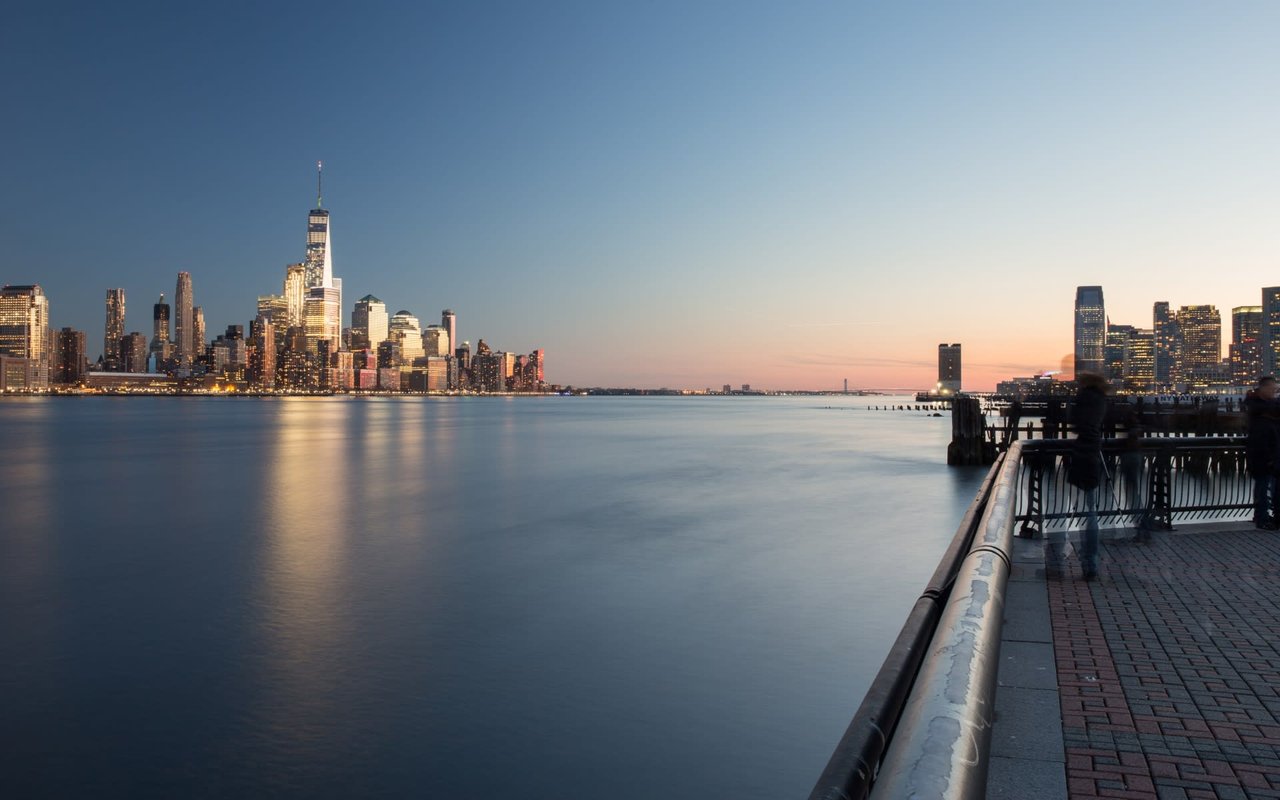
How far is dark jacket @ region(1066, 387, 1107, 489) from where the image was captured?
1081 cm

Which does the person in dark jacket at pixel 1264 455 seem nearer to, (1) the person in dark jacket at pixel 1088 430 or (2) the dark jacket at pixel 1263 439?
(2) the dark jacket at pixel 1263 439

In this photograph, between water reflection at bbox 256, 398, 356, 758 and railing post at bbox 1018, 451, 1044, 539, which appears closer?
water reflection at bbox 256, 398, 356, 758

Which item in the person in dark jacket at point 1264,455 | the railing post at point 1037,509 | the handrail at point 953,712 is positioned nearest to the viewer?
the handrail at point 953,712

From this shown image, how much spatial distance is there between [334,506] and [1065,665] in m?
30.5

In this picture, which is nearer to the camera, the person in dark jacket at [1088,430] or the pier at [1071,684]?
the pier at [1071,684]

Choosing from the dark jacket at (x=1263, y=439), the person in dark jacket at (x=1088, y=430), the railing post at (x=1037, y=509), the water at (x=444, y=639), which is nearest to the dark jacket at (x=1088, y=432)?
the person in dark jacket at (x=1088, y=430)

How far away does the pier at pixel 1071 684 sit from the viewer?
2.60m

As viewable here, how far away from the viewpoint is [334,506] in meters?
33.1

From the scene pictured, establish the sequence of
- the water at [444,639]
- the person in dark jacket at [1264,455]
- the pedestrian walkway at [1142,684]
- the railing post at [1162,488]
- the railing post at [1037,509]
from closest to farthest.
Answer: the pedestrian walkway at [1142,684] < the water at [444,639] < the railing post at [1037,509] < the railing post at [1162,488] < the person in dark jacket at [1264,455]

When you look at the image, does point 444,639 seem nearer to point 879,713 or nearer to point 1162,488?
point 879,713

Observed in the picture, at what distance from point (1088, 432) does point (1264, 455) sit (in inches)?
232

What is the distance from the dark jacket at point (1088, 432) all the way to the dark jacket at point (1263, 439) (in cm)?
564

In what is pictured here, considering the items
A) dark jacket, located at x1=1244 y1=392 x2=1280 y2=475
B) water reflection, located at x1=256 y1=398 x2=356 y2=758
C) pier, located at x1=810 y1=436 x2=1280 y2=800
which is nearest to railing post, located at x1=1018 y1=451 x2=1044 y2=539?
pier, located at x1=810 y1=436 x2=1280 y2=800

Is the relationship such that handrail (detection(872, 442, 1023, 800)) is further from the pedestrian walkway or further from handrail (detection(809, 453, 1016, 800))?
the pedestrian walkway
